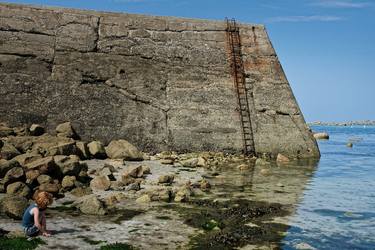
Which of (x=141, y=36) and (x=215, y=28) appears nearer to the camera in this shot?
(x=141, y=36)

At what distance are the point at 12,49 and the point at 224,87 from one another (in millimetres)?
8580

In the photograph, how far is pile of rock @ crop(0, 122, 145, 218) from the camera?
29.9ft

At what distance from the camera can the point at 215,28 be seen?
1888 cm

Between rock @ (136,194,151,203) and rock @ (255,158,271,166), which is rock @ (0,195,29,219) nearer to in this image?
rock @ (136,194,151,203)

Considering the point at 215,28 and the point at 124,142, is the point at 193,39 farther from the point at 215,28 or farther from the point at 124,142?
the point at 124,142

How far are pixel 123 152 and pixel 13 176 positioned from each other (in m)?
5.71

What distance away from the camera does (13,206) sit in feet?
25.5

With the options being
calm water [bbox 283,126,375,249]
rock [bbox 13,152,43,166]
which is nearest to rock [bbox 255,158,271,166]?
calm water [bbox 283,126,375,249]

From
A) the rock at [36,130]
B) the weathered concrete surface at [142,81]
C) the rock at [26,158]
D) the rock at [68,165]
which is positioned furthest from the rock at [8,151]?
the weathered concrete surface at [142,81]

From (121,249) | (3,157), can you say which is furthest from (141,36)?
(121,249)

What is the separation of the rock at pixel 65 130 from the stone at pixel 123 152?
1406mm

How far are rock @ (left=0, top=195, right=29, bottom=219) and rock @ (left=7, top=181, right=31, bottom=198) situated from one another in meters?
1.05

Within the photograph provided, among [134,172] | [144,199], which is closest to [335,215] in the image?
[144,199]

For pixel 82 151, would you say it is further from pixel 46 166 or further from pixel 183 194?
pixel 183 194
